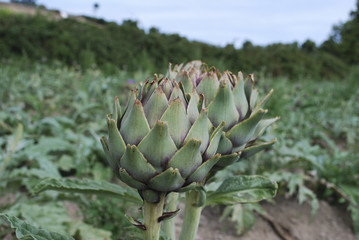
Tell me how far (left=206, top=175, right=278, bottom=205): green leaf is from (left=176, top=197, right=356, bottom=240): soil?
77 cm

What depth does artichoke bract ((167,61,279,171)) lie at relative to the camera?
642 mm

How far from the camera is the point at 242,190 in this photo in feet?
2.57

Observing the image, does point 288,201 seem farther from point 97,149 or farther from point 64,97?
point 64,97

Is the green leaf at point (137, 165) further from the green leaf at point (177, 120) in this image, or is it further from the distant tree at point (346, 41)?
the distant tree at point (346, 41)

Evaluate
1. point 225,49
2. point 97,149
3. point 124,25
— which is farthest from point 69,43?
point 97,149

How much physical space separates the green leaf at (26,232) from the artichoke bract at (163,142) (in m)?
0.19

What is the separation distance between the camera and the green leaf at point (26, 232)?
1.97 feet

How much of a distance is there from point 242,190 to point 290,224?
102 centimetres

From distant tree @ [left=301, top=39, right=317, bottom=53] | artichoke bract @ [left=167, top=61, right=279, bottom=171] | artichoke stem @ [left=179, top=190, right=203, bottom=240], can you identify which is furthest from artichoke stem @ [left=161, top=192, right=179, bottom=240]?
distant tree @ [left=301, top=39, right=317, bottom=53]

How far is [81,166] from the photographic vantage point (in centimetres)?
162

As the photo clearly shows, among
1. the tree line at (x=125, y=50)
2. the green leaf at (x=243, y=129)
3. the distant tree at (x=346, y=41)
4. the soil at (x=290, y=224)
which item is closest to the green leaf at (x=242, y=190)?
the green leaf at (x=243, y=129)

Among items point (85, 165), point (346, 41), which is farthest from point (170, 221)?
point (346, 41)

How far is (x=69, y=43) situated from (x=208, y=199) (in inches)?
283

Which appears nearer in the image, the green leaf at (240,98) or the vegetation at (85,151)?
the green leaf at (240,98)
